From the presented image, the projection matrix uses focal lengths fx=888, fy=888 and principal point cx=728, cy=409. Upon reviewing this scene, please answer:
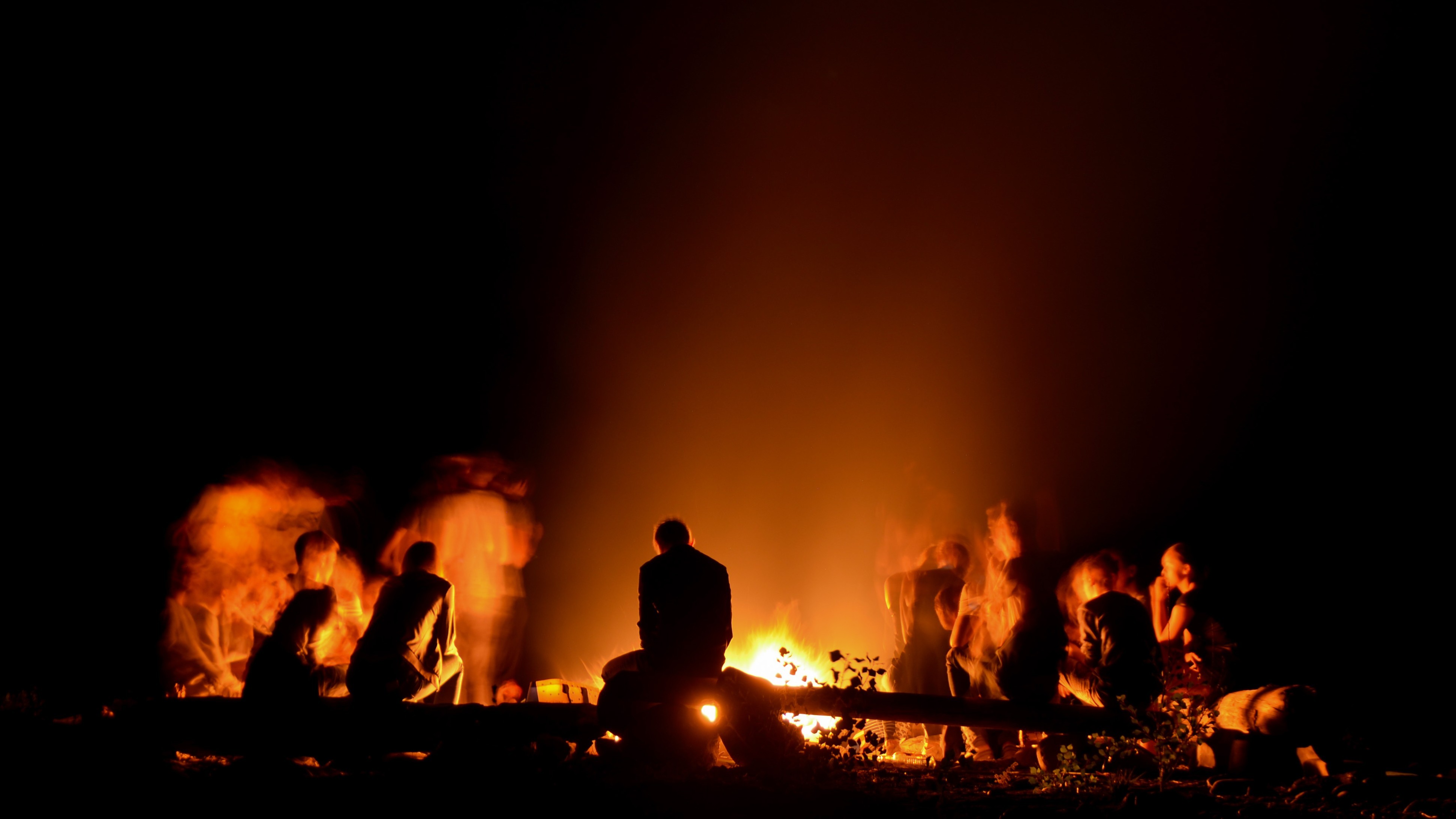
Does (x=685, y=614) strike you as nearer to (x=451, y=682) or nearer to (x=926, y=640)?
(x=451, y=682)

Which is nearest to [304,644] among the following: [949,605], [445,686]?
[445,686]

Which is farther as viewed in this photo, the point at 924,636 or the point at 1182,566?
the point at 924,636

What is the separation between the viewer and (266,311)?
18.2 metres

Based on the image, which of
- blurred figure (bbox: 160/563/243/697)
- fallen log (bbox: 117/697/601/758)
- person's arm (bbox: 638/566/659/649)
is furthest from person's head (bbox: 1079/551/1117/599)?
blurred figure (bbox: 160/563/243/697)

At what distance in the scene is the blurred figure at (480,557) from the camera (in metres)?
9.91

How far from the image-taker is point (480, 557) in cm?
1040

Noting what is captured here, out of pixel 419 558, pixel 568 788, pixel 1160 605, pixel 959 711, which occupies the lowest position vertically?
pixel 568 788

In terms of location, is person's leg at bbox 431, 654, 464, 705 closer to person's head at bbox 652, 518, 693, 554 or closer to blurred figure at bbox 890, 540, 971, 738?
person's head at bbox 652, 518, 693, 554

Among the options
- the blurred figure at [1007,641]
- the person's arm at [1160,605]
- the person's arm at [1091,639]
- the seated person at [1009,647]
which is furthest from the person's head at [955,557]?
the person's arm at [1091,639]

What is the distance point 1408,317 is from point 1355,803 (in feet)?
39.9

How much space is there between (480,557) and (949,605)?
5.43 m

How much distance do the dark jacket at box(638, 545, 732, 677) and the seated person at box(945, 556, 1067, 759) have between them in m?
2.11

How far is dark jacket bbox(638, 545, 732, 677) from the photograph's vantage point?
6.01 meters

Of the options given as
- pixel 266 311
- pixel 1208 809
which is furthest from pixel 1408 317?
pixel 266 311
